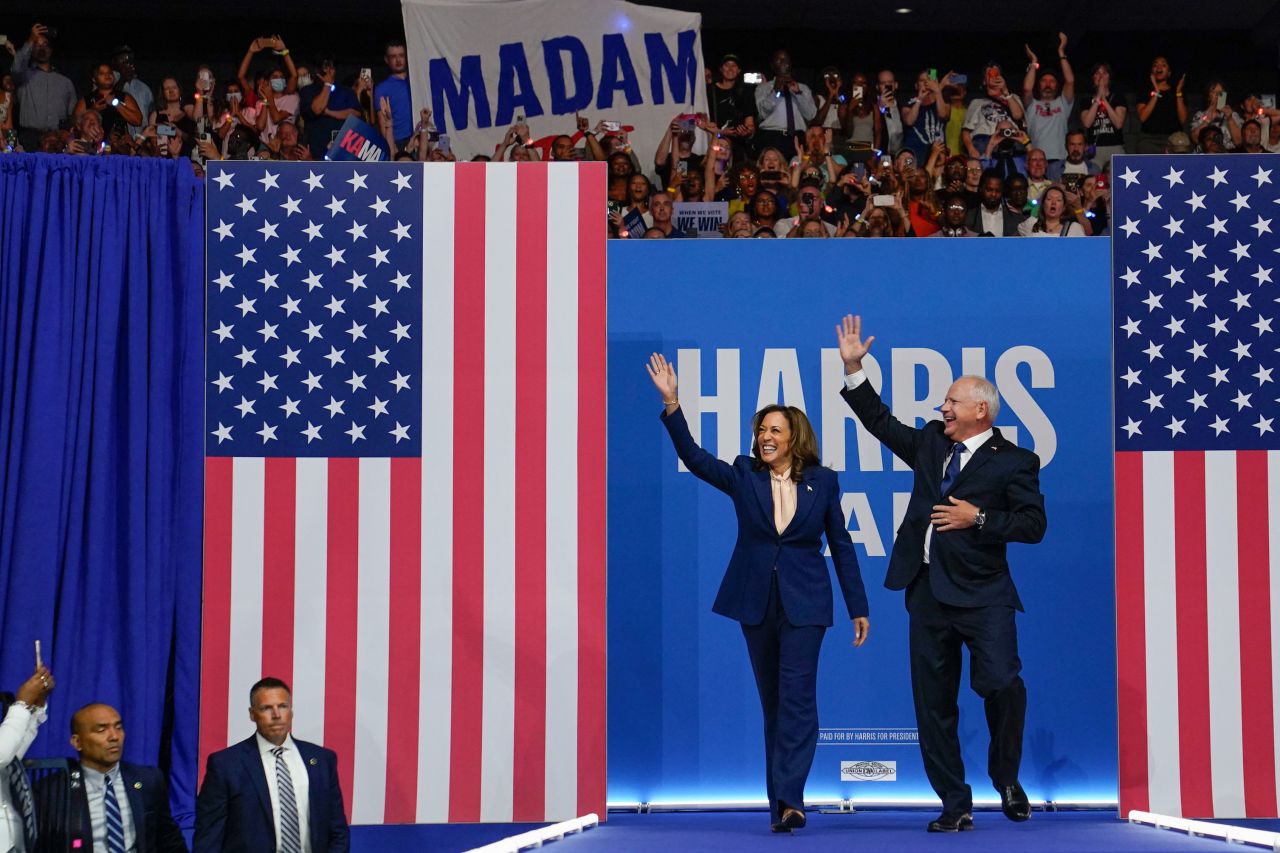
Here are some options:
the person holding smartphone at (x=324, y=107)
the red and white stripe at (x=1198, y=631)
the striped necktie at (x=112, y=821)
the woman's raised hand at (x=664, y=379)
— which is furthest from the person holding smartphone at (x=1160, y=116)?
the striped necktie at (x=112, y=821)

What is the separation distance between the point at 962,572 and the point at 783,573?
1.94 ft

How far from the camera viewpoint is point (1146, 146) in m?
9.43

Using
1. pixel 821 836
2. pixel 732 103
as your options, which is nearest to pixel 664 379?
pixel 821 836

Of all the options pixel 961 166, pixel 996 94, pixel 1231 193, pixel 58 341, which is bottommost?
pixel 58 341

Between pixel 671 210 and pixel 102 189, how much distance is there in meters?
2.65

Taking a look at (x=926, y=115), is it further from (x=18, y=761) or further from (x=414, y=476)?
(x=18, y=761)

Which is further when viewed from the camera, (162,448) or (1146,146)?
(1146,146)

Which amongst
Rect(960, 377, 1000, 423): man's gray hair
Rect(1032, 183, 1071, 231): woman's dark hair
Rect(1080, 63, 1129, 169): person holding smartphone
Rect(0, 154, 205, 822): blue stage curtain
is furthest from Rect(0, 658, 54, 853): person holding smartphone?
Rect(1080, 63, 1129, 169): person holding smartphone

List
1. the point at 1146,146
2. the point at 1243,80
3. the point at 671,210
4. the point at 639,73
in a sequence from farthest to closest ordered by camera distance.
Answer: the point at 1243,80
the point at 1146,146
the point at 639,73
the point at 671,210

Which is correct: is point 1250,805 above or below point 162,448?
below

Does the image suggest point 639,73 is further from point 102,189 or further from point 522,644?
point 522,644

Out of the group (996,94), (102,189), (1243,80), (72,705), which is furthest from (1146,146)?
(72,705)

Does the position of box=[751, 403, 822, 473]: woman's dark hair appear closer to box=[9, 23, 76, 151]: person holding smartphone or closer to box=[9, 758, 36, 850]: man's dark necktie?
box=[9, 758, 36, 850]: man's dark necktie

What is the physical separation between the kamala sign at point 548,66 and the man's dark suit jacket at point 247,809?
4.56 metres
